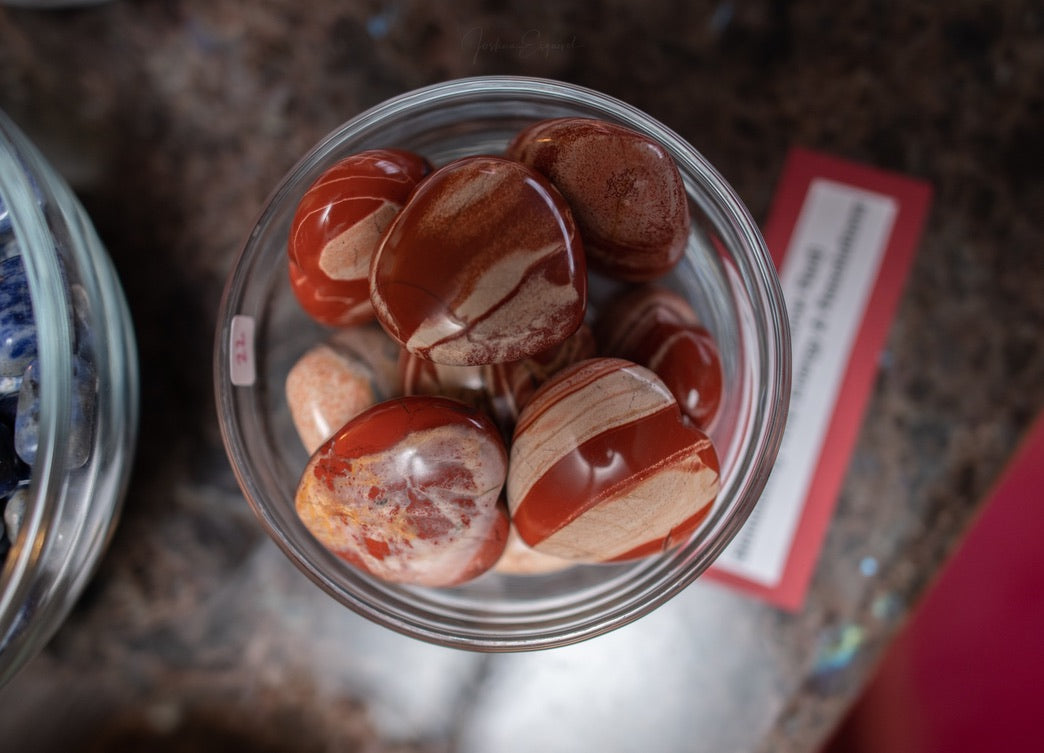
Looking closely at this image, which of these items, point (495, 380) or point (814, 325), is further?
point (814, 325)

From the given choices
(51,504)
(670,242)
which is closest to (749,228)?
(670,242)

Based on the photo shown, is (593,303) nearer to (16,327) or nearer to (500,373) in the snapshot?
(500,373)

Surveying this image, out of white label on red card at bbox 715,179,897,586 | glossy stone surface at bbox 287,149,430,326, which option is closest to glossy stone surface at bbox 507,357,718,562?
glossy stone surface at bbox 287,149,430,326

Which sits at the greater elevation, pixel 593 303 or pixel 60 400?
pixel 593 303

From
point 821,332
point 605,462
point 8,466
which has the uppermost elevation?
point 821,332

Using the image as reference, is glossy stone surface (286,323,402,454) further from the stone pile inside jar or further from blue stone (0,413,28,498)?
blue stone (0,413,28,498)

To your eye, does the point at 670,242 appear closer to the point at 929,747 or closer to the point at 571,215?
the point at 571,215

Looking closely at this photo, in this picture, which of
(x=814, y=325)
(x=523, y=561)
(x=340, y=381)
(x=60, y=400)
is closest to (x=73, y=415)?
(x=60, y=400)
